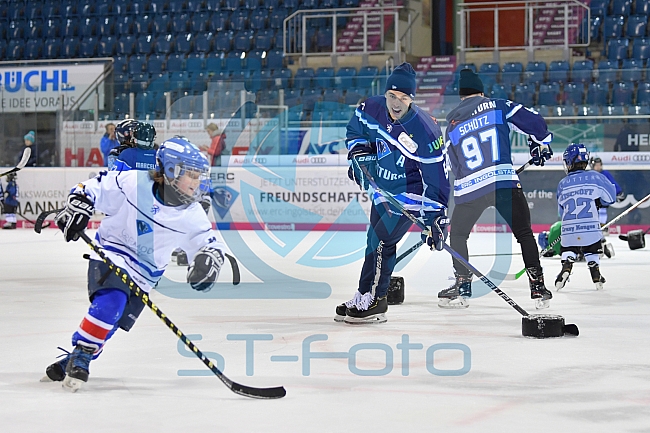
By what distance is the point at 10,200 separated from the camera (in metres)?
14.2

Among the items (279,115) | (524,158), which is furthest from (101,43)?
(524,158)

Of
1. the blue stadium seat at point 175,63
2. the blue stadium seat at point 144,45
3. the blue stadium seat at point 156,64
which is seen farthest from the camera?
the blue stadium seat at point 144,45

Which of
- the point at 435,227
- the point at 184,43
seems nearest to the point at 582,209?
the point at 435,227

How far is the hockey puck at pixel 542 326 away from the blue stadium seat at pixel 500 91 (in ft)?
30.8

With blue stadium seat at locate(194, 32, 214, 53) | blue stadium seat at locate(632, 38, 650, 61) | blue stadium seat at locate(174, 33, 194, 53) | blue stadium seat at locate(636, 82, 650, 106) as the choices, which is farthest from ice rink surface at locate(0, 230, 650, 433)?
blue stadium seat at locate(174, 33, 194, 53)

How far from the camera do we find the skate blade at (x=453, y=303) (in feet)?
19.0

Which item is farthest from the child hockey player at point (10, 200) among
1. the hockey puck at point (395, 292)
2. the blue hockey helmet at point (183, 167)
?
the blue hockey helmet at point (183, 167)

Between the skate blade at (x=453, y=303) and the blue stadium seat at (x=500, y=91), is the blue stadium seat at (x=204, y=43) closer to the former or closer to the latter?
the blue stadium seat at (x=500, y=91)

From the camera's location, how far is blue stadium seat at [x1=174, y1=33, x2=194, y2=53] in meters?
18.5

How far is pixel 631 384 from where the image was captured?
3457 millimetres

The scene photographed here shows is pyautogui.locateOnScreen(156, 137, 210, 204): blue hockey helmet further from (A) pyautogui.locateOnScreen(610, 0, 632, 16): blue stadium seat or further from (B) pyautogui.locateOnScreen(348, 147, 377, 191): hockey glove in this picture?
(A) pyautogui.locateOnScreen(610, 0, 632, 16): blue stadium seat

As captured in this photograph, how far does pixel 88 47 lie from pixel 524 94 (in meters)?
9.35

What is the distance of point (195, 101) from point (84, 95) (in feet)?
5.92

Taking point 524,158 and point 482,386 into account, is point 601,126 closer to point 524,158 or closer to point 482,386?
point 524,158
